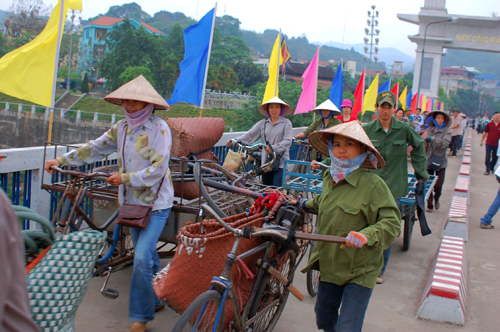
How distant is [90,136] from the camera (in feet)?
140

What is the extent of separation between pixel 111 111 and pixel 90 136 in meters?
15.3

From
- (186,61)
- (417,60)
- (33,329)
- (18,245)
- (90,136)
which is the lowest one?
(90,136)

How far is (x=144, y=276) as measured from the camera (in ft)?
11.2

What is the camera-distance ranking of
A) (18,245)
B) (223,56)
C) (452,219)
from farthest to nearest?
1. (223,56)
2. (452,219)
3. (18,245)

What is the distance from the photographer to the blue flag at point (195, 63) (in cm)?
838

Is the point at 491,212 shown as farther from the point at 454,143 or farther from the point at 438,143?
the point at 454,143

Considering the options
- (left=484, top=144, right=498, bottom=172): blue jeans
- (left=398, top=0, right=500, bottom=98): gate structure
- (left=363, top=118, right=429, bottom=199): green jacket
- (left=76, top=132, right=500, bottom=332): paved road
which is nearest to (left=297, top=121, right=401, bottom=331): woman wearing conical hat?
(left=76, top=132, right=500, bottom=332): paved road

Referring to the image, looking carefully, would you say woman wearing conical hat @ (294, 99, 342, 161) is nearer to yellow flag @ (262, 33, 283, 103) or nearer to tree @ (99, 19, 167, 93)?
yellow flag @ (262, 33, 283, 103)

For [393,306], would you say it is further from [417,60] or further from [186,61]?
[417,60]

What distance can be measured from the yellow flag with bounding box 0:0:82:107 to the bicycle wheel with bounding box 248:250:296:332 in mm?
4042

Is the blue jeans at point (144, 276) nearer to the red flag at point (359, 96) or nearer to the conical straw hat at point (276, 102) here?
the conical straw hat at point (276, 102)

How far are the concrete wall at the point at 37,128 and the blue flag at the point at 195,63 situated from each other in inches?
1410

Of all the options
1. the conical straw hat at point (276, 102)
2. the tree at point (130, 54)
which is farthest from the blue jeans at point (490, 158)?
the tree at point (130, 54)

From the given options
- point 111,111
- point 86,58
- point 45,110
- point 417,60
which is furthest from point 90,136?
point 86,58
